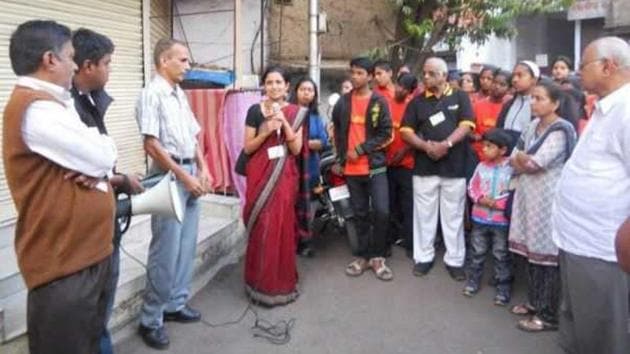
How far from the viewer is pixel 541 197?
4227 mm

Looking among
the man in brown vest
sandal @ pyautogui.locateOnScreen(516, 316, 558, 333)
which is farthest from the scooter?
the man in brown vest

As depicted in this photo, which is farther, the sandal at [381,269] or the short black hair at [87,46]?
the sandal at [381,269]

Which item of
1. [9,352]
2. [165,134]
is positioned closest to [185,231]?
[165,134]

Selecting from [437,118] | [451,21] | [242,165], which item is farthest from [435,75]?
[451,21]

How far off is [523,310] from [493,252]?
1.71 feet

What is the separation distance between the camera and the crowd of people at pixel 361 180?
2389 mm

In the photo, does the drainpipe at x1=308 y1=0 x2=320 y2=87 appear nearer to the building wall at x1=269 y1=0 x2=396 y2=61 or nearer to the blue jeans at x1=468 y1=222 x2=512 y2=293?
the building wall at x1=269 y1=0 x2=396 y2=61

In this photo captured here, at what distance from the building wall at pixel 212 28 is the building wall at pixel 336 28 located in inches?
14.2

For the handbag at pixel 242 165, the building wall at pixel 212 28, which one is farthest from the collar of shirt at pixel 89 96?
the building wall at pixel 212 28

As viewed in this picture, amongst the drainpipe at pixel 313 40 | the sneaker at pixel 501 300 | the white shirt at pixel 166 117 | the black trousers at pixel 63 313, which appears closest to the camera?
the black trousers at pixel 63 313

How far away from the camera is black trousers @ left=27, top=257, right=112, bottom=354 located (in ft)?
7.92

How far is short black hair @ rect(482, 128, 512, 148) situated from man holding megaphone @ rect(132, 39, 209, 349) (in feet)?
7.58

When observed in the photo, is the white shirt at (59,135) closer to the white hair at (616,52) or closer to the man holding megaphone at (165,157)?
the man holding megaphone at (165,157)

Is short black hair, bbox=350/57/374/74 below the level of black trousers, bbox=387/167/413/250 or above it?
above
